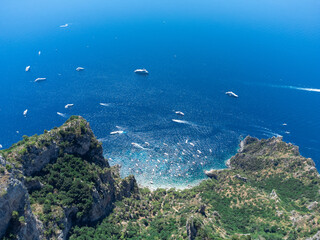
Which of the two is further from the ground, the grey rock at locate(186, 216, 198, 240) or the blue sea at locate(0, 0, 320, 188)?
the grey rock at locate(186, 216, 198, 240)

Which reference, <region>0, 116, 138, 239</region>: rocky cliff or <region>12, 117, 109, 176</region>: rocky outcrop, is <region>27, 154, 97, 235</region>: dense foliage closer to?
<region>0, 116, 138, 239</region>: rocky cliff

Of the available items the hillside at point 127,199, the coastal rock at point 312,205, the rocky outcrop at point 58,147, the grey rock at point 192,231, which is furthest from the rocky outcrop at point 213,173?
the grey rock at point 192,231

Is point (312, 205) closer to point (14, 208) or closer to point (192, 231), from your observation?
point (192, 231)

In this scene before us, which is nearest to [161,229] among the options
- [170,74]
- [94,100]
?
[94,100]

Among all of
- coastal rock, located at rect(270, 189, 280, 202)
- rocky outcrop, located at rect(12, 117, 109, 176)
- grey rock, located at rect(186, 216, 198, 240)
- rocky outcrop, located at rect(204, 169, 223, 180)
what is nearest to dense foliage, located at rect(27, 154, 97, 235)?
rocky outcrop, located at rect(12, 117, 109, 176)

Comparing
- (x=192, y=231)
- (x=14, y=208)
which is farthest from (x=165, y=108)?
(x=14, y=208)

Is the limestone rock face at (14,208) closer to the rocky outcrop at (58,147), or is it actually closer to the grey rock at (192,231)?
the rocky outcrop at (58,147)

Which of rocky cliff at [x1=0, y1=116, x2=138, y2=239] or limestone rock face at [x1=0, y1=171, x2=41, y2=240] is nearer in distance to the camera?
limestone rock face at [x1=0, y1=171, x2=41, y2=240]
